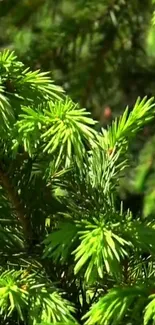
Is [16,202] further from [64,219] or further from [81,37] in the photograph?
[81,37]

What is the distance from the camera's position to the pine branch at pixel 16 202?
55 centimetres

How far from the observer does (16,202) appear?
0.57 meters

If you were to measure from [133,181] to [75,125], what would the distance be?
1.01m

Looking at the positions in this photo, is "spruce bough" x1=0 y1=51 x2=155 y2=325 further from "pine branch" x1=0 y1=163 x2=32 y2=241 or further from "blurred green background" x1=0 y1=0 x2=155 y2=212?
"blurred green background" x1=0 y1=0 x2=155 y2=212

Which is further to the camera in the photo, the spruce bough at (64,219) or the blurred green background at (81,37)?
the blurred green background at (81,37)

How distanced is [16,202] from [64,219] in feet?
0.15

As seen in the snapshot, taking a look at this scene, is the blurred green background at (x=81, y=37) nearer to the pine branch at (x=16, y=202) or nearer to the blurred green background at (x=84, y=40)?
the blurred green background at (x=84, y=40)

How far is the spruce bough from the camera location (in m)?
0.50

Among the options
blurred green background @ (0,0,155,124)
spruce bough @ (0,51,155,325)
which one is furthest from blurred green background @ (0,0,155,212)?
spruce bough @ (0,51,155,325)

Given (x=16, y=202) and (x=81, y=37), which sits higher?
(x=81, y=37)

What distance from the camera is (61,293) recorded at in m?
0.54

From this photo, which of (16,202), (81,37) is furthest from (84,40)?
(16,202)

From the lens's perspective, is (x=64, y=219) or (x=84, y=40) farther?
(x=84, y=40)

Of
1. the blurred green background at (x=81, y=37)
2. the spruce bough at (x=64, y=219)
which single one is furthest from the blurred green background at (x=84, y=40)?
the spruce bough at (x=64, y=219)
